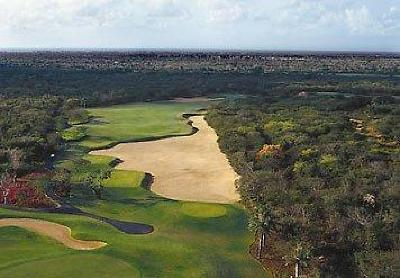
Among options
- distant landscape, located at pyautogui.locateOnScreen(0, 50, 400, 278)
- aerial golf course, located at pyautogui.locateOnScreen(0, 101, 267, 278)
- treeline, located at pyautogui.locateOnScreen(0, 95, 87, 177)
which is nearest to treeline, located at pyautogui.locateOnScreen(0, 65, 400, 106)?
treeline, located at pyautogui.locateOnScreen(0, 95, 87, 177)

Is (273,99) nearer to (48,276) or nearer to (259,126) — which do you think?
(259,126)

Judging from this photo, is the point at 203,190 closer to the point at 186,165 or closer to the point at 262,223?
the point at 186,165

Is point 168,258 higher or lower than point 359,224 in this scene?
lower

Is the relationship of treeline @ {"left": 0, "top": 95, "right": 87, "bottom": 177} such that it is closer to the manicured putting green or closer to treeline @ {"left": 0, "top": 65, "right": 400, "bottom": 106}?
treeline @ {"left": 0, "top": 65, "right": 400, "bottom": 106}

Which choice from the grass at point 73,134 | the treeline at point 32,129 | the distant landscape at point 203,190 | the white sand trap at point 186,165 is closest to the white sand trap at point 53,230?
the distant landscape at point 203,190

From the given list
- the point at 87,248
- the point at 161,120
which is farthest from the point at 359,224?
the point at 161,120

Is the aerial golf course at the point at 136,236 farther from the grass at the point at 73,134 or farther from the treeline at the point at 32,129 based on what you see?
the grass at the point at 73,134

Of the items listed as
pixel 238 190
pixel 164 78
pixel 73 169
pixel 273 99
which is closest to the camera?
pixel 238 190
